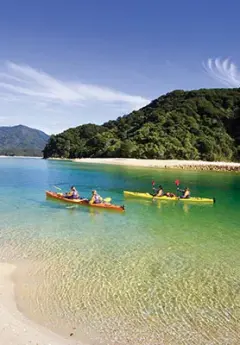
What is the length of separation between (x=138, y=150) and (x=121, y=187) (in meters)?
64.6

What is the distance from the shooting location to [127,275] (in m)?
11.9

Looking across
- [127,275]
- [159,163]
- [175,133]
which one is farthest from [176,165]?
[127,275]

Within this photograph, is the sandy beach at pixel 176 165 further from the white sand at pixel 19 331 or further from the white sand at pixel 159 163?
the white sand at pixel 19 331

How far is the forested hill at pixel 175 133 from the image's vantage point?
10444 cm

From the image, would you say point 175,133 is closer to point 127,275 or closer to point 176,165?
point 176,165

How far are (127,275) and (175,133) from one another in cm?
10019

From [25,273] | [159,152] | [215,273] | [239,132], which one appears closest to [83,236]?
[25,273]

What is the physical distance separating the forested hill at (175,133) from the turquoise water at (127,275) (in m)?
81.8

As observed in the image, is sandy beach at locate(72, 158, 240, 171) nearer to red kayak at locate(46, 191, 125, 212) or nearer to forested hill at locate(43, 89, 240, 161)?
forested hill at locate(43, 89, 240, 161)

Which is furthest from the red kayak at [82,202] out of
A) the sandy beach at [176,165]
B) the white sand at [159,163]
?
the white sand at [159,163]

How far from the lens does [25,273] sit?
11.4 metres

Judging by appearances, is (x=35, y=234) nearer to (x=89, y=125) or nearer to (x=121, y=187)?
(x=121, y=187)

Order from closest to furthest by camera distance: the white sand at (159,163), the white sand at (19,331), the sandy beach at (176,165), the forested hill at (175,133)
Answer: the white sand at (19,331), the sandy beach at (176,165), the white sand at (159,163), the forested hill at (175,133)

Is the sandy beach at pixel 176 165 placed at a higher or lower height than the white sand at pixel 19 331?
higher
